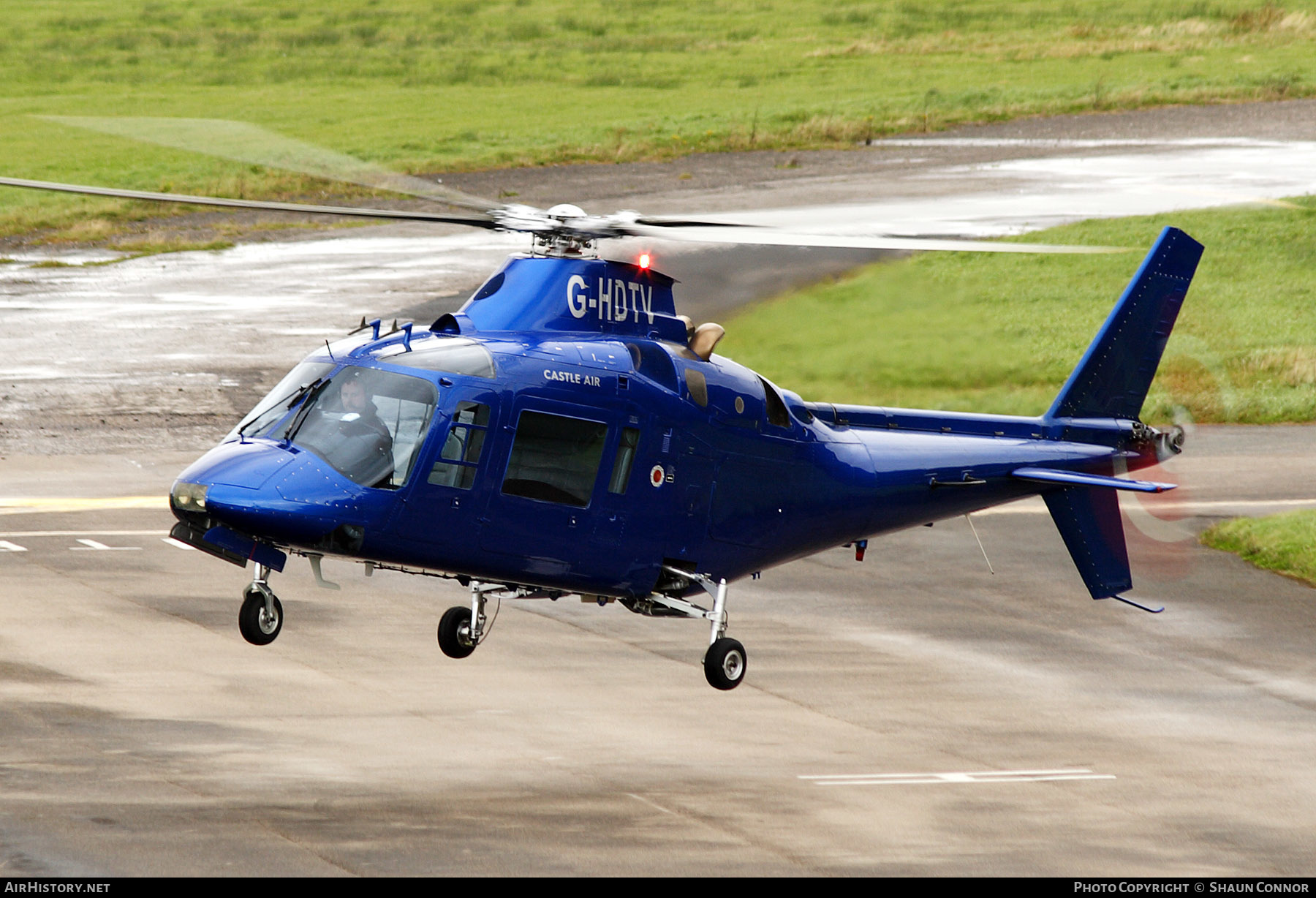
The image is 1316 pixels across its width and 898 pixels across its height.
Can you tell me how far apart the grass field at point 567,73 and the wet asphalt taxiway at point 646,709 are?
82.3 ft

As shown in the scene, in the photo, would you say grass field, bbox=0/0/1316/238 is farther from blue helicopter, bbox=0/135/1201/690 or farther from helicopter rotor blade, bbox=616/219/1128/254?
helicopter rotor blade, bbox=616/219/1128/254

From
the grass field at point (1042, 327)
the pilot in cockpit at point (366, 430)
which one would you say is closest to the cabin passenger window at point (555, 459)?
the pilot in cockpit at point (366, 430)

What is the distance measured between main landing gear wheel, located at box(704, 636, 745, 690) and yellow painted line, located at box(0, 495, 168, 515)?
80.4ft

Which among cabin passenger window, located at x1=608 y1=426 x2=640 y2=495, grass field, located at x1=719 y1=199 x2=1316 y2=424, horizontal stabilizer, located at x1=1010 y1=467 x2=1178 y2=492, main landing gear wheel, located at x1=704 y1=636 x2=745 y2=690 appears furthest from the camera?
grass field, located at x1=719 y1=199 x2=1316 y2=424

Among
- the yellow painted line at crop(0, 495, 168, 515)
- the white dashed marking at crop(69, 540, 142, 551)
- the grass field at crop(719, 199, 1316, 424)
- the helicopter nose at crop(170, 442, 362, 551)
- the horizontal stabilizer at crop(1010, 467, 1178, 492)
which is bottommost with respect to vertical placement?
the white dashed marking at crop(69, 540, 142, 551)

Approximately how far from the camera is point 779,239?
74.0 ft

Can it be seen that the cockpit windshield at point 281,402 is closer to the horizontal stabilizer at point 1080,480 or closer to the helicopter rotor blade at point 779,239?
the helicopter rotor blade at point 779,239

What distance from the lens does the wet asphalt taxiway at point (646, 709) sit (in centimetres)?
2756

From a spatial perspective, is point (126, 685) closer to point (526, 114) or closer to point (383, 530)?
point (383, 530)

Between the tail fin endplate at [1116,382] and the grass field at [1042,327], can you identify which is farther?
the grass field at [1042,327]

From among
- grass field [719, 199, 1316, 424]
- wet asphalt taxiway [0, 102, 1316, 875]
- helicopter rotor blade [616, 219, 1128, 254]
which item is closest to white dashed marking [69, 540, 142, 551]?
wet asphalt taxiway [0, 102, 1316, 875]

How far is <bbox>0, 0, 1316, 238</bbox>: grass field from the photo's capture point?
7594cm

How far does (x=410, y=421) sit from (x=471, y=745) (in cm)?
1127

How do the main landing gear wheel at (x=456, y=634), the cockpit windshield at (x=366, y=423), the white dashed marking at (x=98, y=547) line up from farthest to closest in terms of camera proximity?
the white dashed marking at (x=98, y=547), the main landing gear wheel at (x=456, y=634), the cockpit windshield at (x=366, y=423)
